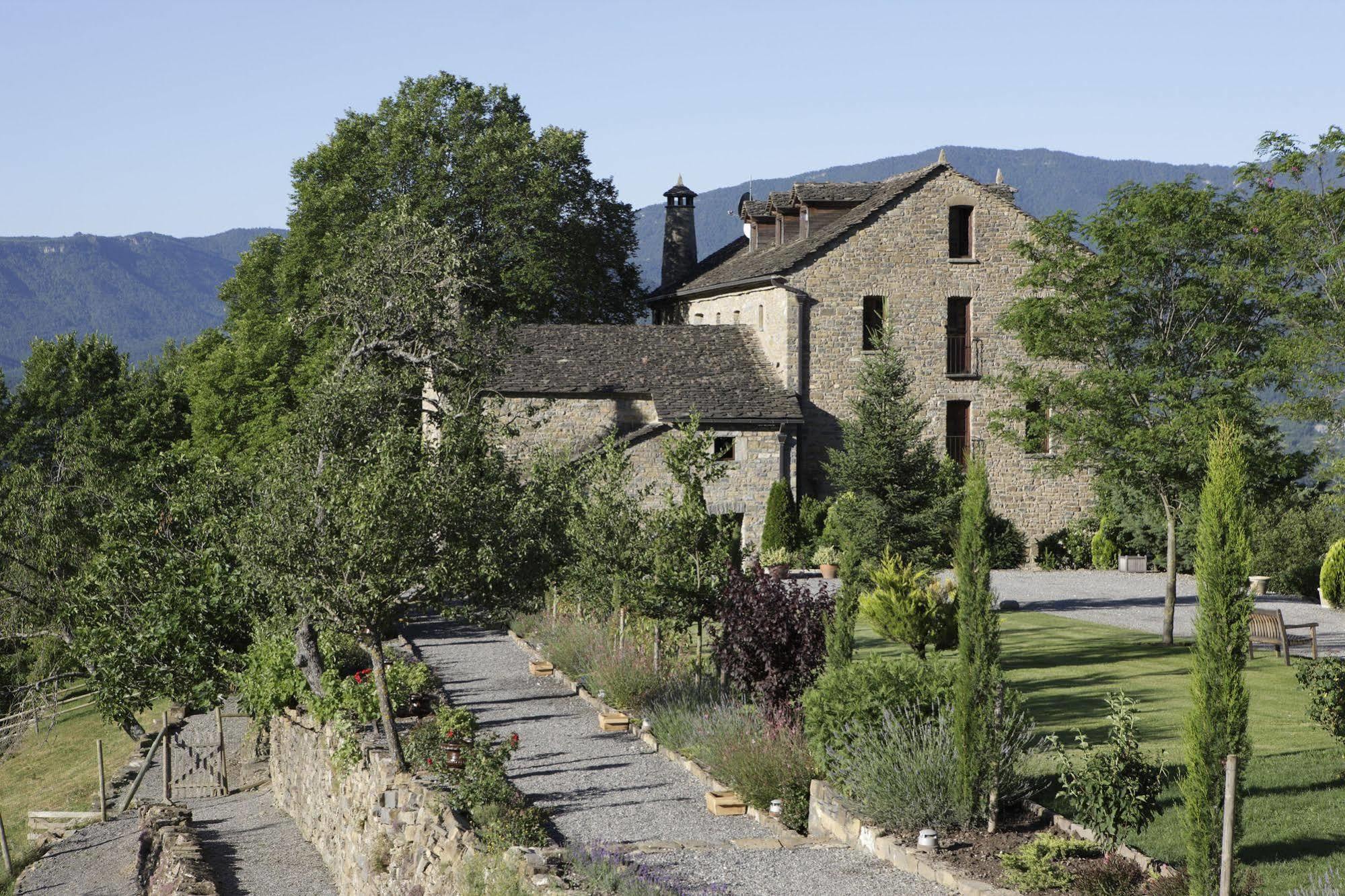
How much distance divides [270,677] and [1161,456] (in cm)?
1444

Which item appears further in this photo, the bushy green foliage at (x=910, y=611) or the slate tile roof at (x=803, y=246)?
the slate tile roof at (x=803, y=246)

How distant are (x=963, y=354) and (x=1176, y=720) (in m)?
23.2

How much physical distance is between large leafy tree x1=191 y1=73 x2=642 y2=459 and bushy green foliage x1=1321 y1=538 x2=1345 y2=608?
25.3m

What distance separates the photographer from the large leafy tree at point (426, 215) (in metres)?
42.2

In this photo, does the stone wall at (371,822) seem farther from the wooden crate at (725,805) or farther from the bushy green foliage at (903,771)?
the bushy green foliage at (903,771)

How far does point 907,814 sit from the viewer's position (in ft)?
34.7

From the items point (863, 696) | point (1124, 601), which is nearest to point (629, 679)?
point (863, 696)

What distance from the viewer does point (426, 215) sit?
4222 centimetres

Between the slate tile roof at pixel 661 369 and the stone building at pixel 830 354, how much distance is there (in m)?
0.05

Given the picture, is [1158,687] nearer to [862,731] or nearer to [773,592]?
[773,592]

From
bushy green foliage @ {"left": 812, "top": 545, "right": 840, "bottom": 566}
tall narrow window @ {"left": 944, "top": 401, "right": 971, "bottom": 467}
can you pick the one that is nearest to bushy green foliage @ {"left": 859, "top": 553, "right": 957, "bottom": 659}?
bushy green foliage @ {"left": 812, "top": 545, "right": 840, "bottom": 566}

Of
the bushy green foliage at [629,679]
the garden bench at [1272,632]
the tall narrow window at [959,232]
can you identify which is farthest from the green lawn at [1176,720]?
the tall narrow window at [959,232]

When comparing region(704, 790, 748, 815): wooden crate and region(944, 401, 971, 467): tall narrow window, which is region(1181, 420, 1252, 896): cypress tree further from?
region(944, 401, 971, 467): tall narrow window

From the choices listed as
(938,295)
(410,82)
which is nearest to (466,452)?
(938,295)
